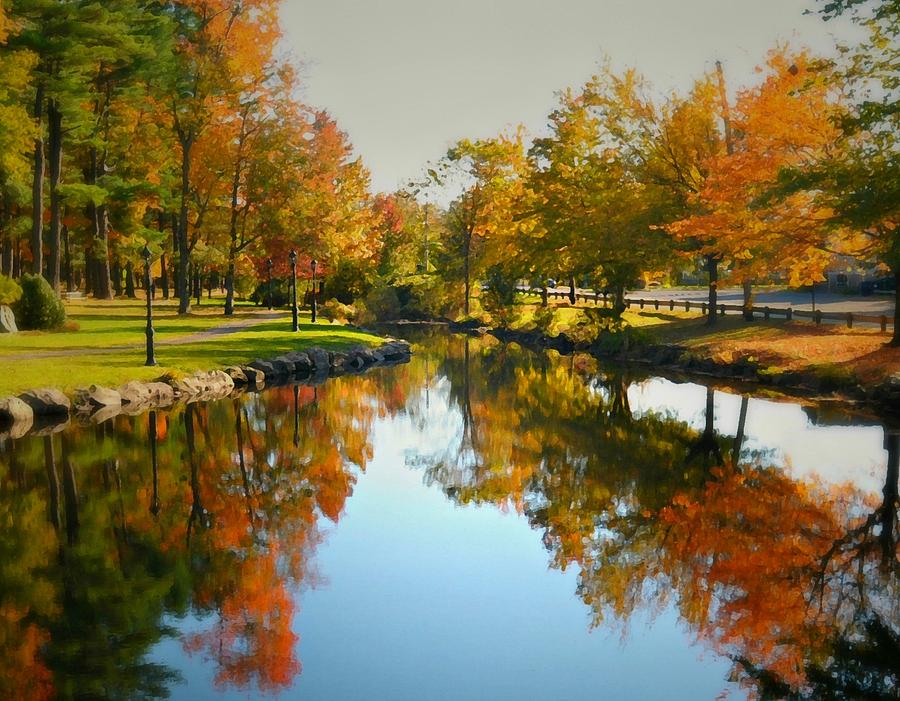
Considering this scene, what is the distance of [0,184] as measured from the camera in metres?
44.1

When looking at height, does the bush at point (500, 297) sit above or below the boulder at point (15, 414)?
above

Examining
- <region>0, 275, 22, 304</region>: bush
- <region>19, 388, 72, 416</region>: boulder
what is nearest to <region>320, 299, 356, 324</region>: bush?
<region>0, 275, 22, 304</region>: bush

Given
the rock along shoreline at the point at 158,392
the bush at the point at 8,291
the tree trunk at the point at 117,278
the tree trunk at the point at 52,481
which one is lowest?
the tree trunk at the point at 52,481

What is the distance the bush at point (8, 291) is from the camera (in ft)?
113

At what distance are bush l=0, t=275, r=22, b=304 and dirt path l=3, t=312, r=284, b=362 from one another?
16.5 ft

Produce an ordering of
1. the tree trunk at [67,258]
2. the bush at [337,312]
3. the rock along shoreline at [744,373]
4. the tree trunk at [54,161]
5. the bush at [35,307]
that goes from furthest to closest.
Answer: the bush at [337,312]
the tree trunk at [67,258]
the tree trunk at [54,161]
the bush at [35,307]
the rock along shoreline at [744,373]

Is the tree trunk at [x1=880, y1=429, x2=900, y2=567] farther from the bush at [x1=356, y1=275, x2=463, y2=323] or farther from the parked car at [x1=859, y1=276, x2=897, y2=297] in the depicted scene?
the bush at [x1=356, y1=275, x2=463, y2=323]

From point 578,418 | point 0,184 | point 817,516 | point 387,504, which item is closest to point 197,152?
point 0,184

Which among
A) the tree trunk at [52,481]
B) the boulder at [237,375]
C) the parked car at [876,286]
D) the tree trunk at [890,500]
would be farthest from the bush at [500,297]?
the tree trunk at [52,481]

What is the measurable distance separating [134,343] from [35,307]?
516 centimetres

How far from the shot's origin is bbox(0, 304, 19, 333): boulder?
34188 millimetres

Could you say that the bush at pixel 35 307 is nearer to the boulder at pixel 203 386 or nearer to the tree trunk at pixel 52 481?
the boulder at pixel 203 386

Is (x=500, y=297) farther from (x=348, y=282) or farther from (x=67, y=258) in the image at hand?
(x=67, y=258)

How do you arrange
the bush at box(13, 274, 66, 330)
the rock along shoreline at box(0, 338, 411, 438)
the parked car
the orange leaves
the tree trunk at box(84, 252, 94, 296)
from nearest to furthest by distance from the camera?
the rock along shoreline at box(0, 338, 411, 438)
the orange leaves
the bush at box(13, 274, 66, 330)
the tree trunk at box(84, 252, 94, 296)
the parked car
